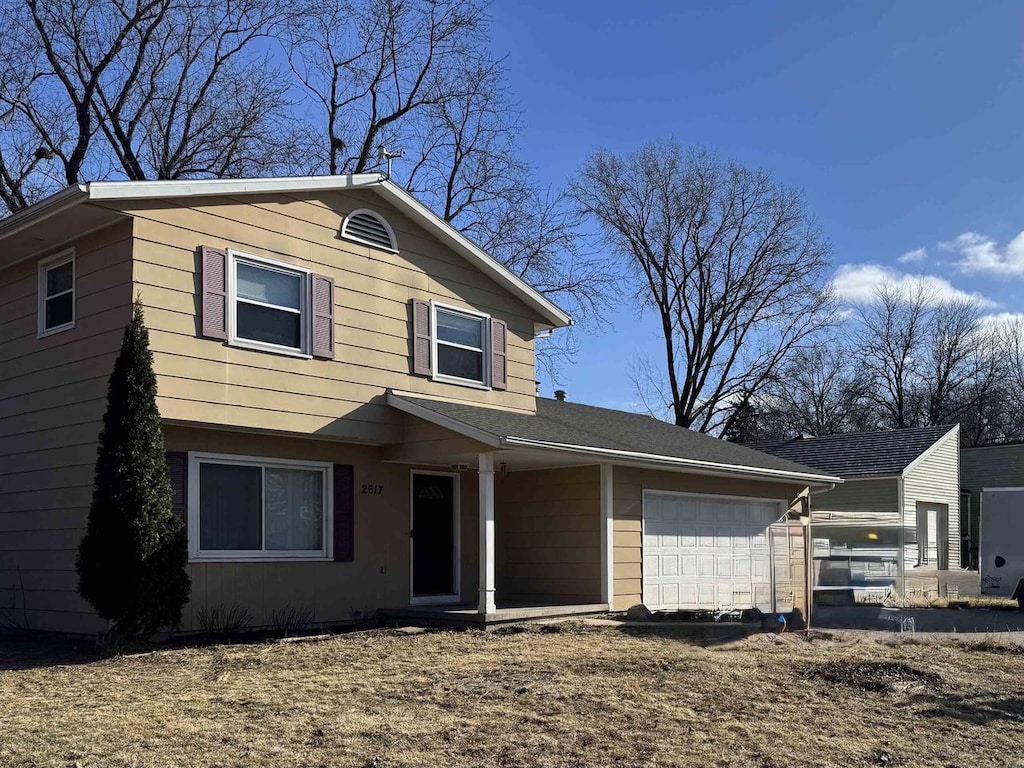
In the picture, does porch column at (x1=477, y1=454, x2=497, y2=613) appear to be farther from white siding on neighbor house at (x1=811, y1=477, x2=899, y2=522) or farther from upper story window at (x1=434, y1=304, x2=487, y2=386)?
white siding on neighbor house at (x1=811, y1=477, x2=899, y2=522)

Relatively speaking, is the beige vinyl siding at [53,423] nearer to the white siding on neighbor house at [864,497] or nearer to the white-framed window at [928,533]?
the white siding on neighbor house at [864,497]

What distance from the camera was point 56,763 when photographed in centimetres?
654

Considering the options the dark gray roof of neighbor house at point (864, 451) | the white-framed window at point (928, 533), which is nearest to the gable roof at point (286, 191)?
the dark gray roof of neighbor house at point (864, 451)

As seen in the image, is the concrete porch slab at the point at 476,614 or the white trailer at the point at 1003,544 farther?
the white trailer at the point at 1003,544

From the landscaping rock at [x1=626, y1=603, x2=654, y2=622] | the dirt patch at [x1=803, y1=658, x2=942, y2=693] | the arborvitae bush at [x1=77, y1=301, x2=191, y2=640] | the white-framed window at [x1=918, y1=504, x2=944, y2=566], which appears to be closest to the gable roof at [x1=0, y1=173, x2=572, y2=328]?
the arborvitae bush at [x1=77, y1=301, x2=191, y2=640]

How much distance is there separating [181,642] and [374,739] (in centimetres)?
568

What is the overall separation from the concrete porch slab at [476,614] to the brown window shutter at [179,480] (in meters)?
3.40

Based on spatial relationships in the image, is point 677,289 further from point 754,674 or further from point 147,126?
point 754,674

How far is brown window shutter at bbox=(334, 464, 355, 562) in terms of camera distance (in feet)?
46.5

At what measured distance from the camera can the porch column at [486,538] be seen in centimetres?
1332

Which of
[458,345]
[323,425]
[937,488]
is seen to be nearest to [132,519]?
[323,425]

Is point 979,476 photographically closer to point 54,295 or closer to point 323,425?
point 323,425

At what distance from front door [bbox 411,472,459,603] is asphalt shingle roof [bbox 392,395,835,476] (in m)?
1.43

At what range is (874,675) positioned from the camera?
942 centimetres
